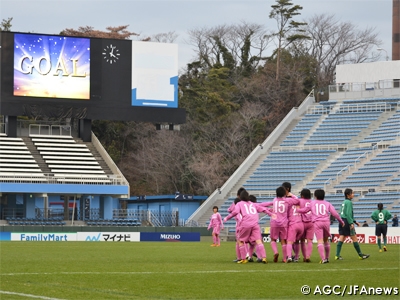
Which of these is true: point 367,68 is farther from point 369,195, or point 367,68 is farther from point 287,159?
point 369,195

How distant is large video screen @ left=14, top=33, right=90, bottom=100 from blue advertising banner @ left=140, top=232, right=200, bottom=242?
1159 centimetres

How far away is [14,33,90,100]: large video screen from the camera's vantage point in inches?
2254

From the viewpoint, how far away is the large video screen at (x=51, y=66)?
57.2 metres

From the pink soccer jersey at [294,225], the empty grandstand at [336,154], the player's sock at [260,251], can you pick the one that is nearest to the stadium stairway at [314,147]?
the empty grandstand at [336,154]

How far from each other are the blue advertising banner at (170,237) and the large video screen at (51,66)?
11.6 metres

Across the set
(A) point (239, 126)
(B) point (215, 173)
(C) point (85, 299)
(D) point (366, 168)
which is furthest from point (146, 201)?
(C) point (85, 299)

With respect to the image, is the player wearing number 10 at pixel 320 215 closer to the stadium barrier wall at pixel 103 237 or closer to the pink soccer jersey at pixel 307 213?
the pink soccer jersey at pixel 307 213

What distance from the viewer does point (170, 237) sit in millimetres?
52750

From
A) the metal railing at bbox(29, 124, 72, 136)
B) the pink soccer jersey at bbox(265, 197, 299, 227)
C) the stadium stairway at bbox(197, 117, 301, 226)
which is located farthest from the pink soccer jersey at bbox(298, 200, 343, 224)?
the metal railing at bbox(29, 124, 72, 136)

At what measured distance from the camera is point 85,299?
1271 cm

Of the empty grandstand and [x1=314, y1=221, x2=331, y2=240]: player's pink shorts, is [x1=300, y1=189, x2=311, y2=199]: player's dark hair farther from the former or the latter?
the empty grandstand

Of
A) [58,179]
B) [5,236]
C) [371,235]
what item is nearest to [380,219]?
[371,235]

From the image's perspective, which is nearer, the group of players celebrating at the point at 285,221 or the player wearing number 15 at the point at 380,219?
the group of players celebrating at the point at 285,221

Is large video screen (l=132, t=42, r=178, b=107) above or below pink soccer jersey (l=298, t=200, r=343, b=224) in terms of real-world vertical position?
above
